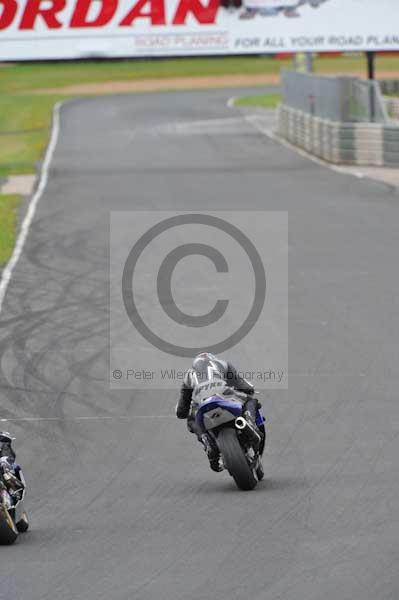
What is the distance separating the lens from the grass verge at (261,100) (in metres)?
63.7

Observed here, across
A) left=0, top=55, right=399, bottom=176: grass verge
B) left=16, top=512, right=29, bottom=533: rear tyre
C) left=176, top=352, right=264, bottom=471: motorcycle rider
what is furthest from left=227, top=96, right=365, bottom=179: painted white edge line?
left=16, top=512, right=29, bottom=533: rear tyre

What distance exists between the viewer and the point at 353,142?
34906mm

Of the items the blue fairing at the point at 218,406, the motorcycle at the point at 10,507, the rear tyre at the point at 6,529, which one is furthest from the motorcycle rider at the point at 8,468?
the blue fairing at the point at 218,406

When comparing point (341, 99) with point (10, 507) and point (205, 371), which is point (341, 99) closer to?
point (205, 371)

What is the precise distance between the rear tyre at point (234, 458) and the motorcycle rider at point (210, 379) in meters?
0.20

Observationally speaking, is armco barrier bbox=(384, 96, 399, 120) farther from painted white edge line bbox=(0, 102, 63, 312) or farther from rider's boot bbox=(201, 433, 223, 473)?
rider's boot bbox=(201, 433, 223, 473)

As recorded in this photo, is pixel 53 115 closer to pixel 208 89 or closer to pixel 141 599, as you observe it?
pixel 208 89

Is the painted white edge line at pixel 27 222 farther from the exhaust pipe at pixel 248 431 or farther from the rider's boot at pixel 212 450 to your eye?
the exhaust pipe at pixel 248 431

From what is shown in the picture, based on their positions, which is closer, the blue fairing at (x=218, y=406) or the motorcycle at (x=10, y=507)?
the motorcycle at (x=10, y=507)

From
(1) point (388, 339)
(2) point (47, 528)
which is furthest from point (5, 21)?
(2) point (47, 528)

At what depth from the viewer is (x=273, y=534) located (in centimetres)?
826

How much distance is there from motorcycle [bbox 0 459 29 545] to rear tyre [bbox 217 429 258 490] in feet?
4.71

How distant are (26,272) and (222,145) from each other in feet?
76.2

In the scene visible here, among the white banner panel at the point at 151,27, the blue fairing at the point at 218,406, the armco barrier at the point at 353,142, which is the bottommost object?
the armco barrier at the point at 353,142
